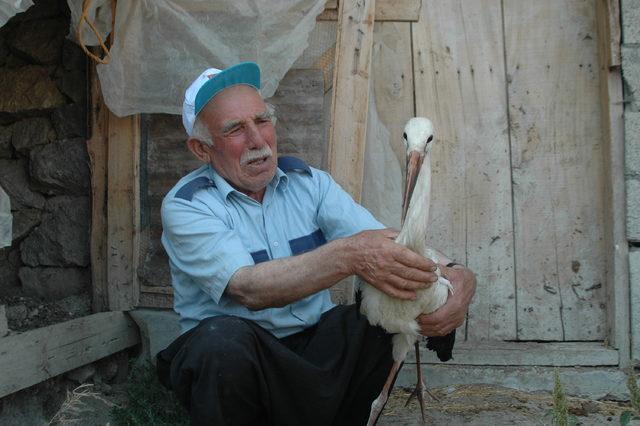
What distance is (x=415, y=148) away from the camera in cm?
303

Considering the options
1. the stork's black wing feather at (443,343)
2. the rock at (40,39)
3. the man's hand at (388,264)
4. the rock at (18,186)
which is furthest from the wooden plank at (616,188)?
the rock at (18,186)

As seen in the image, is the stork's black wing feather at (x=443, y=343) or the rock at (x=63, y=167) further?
the rock at (x=63, y=167)

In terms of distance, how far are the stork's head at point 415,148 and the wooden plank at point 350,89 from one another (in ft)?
3.19

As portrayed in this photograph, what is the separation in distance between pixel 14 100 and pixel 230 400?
9.35 ft

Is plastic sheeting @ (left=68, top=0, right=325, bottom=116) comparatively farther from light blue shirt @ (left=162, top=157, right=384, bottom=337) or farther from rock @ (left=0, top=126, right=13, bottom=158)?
rock @ (left=0, top=126, right=13, bottom=158)

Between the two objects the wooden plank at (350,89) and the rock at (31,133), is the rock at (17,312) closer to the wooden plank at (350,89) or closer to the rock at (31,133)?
the rock at (31,133)

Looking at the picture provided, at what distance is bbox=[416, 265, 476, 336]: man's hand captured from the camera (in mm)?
3061

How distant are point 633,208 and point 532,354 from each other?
1.01 m

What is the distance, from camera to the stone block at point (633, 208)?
406cm

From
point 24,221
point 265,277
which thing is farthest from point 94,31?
point 265,277

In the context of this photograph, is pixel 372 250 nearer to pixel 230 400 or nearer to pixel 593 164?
pixel 230 400

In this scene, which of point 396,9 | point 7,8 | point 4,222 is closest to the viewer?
point 7,8

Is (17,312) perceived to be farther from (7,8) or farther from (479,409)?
(479,409)

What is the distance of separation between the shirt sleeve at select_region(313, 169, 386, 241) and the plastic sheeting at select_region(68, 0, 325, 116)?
816 millimetres
